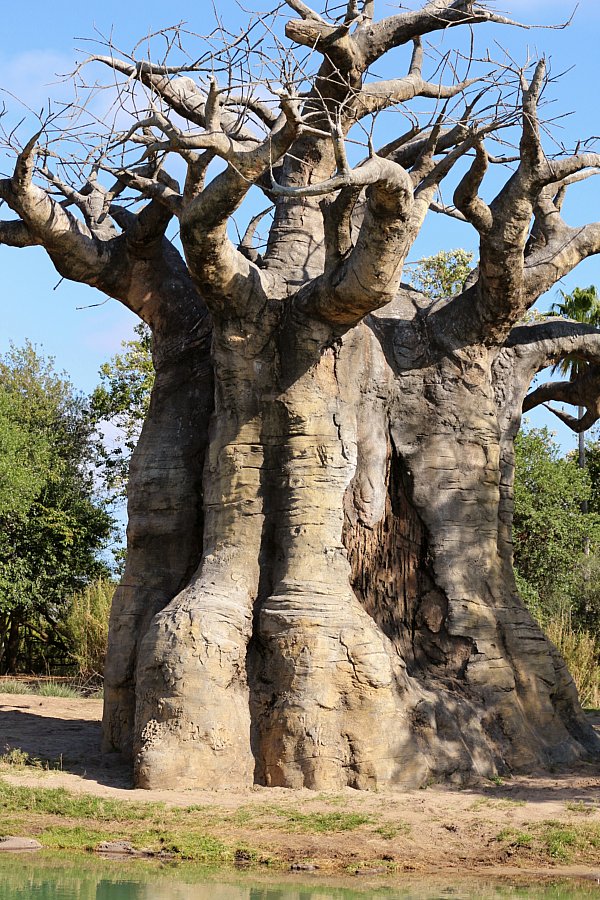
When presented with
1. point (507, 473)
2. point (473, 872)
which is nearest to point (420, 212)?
point (507, 473)

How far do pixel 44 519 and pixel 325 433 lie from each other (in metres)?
12.1

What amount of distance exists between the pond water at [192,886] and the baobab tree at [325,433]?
1700 mm

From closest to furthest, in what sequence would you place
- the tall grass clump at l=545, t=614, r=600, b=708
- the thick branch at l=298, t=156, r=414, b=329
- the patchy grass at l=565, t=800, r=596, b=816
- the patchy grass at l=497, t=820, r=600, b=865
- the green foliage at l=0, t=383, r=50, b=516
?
the patchy grass at l=497, t=820, r=600, b=865
the patchy grass at l=565, t=800, r=596, b=816
the thick branch at l=298, t=156, r=414, b=329
the tall grass clump at l=545, t=614, r=600, b=708
the green foliage at l=0, t=383, r=50, b=516

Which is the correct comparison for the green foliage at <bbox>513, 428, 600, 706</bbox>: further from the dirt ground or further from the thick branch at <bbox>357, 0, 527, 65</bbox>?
the thick branch at <bbox>357, 0, 527, 65</bbox>

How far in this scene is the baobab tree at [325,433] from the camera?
8031 millimetres

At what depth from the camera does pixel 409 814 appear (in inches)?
286

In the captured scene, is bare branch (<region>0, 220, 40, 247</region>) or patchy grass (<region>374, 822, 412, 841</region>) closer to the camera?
patchy grass (<region>374, 822, 412, 841</region>)

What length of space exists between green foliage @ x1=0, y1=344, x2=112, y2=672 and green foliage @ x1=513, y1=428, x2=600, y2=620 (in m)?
7.29

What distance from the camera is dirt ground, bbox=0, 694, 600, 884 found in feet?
21.4

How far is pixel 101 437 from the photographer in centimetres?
2291

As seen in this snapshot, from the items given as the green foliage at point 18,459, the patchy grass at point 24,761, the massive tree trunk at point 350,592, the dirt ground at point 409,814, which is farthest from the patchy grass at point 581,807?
the green foliage at point 18,459

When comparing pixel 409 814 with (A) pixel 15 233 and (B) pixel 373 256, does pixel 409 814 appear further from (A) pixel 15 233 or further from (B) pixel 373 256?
(A) pixel 15 233

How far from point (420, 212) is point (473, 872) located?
14.9 feet

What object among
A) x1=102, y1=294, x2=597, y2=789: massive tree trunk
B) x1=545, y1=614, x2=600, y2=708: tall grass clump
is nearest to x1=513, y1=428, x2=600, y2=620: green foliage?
x1=545, y1=614, x2=600, y2=708: tall grass clump
